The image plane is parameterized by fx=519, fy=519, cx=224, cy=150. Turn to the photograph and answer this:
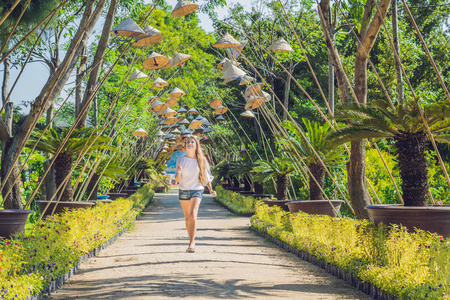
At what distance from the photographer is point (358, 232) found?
605 cm

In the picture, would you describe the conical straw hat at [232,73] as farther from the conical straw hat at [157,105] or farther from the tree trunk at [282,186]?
the conical straw hat at [157,105]

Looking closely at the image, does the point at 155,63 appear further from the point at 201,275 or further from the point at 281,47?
the point at 201,275

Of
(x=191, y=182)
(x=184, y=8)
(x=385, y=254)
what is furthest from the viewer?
(x=184, y=8)

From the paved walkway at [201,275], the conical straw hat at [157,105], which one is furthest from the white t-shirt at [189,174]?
the conical straw hat at [157,105]

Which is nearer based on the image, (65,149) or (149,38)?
(149,38)

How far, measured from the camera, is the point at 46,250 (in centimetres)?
578

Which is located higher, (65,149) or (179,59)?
(179,59)

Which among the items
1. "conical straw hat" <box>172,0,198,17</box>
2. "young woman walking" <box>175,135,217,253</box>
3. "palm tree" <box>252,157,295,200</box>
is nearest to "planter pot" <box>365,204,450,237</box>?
"young woman walking" <box>175,135,217,253</box>

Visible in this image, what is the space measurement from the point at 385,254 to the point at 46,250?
12.2 feet

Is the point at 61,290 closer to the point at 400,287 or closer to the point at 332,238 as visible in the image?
the point at 400,287

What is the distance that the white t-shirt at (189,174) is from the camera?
25.2 ft

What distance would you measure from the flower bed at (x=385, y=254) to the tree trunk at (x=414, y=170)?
0.74 meters

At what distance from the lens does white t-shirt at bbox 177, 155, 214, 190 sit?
25.2 feet

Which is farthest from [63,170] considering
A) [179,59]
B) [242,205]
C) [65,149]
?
[242,205]
